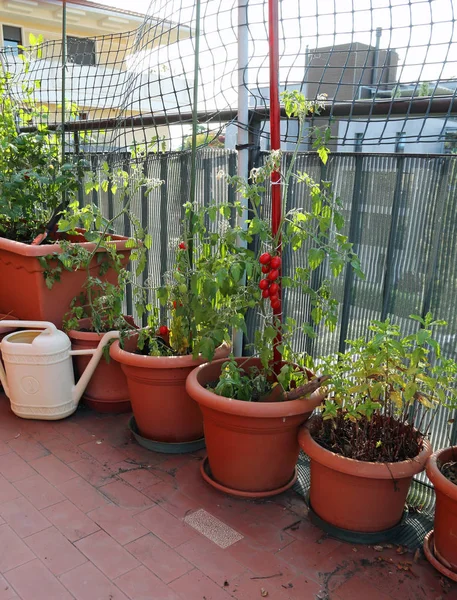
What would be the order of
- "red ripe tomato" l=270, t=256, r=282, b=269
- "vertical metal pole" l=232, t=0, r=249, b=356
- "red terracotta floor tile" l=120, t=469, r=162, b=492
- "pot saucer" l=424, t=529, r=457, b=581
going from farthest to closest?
"vertical metal pole" l=232, t=0, r=249, b=356, "red terracotta floor tile" l=120, t=469, r=162, b=492, "red ripe tomato" l=270, t=256, r=282, b=269, "pot saucer" l=424, t=529, r=457, b=581

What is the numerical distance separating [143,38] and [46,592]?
2914mm

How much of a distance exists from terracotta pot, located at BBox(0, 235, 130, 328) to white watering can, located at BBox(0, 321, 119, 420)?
195 millimetres

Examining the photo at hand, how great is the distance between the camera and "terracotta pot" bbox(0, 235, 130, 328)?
3.10 metres

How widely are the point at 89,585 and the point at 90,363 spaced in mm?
1388

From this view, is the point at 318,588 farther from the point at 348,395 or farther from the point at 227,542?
the point at 348,395

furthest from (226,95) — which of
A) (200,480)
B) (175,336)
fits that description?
(200,480)

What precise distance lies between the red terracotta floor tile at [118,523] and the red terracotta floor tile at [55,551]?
0.51ft

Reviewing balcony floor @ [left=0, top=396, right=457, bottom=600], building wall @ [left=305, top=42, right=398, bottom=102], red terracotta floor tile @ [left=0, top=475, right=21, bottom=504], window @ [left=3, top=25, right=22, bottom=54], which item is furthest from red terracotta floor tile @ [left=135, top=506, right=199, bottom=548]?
window @ [left=3, top=25, right=22, bottom=54]

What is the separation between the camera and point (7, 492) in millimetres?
2355

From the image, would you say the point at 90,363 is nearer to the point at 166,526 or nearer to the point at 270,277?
the point at 166,526

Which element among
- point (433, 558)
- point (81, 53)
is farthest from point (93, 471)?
point (81, 53)

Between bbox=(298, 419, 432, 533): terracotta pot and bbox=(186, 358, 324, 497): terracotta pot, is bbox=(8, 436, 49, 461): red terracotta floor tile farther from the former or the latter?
bbox=(298, 419, 432, 533): terracotta pot

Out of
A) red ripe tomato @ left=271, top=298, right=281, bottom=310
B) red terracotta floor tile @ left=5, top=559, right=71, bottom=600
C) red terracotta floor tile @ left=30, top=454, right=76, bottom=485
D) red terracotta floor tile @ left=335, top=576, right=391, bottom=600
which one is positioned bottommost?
red terracotta floor tile @ left=30, top=454, right=76, bottom=485

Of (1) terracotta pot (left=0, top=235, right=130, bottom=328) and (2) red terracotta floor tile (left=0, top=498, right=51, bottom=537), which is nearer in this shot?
(2) red terracotta floor tile (left=0, top=498, right=51, bottom=537)
